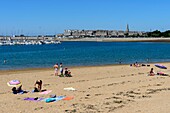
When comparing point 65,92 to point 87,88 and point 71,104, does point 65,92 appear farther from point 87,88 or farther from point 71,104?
point 71,104

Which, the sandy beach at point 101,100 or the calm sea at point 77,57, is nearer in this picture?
the sandy beach at point 101,100

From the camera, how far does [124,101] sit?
16.8 m

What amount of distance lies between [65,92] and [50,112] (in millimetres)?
5149

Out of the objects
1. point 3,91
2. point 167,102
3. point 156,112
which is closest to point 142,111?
point 156,112

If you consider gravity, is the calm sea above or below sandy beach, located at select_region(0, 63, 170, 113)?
below

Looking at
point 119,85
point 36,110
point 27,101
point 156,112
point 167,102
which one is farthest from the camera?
point 119,85

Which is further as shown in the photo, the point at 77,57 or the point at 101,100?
the point at 77,57

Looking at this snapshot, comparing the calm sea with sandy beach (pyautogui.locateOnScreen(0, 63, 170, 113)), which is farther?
the calm sea

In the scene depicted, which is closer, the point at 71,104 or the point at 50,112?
the point at 50,112

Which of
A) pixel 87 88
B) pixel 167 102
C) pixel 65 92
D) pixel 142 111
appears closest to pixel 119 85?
pixel 87 88

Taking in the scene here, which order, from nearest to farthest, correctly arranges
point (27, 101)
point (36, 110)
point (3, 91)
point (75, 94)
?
point (36, 110) < point (27, 101) < point (75, 94) < point (3, 91)

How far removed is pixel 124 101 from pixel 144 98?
140cm

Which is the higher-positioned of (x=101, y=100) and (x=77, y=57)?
(x=101, y=100)

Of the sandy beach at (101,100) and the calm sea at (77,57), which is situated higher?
the sandy beach at (101,100)
